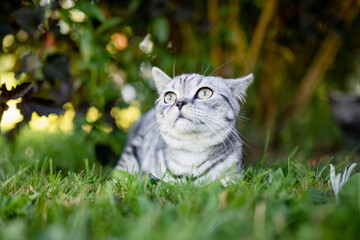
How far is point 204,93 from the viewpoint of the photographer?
1.81 m

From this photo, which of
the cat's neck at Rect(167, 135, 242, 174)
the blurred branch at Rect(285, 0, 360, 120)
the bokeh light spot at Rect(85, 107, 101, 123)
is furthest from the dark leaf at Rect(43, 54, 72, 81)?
the blurred branch at Rect(285, 0, 360, 120)

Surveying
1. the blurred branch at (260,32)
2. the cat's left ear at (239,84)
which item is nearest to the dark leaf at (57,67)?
the cat's left ear at (239,84)

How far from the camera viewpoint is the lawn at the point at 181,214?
0.92 metres

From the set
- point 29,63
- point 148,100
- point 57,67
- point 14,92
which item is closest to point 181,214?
point 14,92

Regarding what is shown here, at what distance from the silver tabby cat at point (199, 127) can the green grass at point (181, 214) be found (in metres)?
0.30

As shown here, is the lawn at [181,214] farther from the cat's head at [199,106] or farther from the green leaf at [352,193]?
the cat's head at [199,106]

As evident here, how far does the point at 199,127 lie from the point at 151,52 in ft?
3.58

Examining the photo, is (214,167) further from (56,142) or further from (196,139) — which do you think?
(56,142)

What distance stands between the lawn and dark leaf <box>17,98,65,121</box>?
42 centimetres

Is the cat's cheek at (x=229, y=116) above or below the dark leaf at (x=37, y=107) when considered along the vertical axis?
below

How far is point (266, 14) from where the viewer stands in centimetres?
299

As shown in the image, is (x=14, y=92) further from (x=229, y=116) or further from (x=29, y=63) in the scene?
(x=229, y=116)

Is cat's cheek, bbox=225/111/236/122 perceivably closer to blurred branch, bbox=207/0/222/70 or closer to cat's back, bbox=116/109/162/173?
cat's back, bbox=116/109/162/173

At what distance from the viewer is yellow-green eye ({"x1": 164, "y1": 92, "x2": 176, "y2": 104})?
6.18ft
